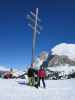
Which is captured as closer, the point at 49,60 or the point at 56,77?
the point at 56,77

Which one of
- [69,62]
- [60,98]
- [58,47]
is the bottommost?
[60,98]

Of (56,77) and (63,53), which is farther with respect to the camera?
(63,53)

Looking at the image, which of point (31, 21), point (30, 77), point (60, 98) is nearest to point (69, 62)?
point (31, 21)

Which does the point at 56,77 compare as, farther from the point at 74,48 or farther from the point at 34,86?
the point at 74,48

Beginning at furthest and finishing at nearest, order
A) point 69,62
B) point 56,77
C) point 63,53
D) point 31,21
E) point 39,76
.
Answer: point 63,53 → point 69,62 → point 56,77 → point 31,21 → point 39,76

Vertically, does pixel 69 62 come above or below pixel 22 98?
above

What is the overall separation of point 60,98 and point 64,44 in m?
56.5

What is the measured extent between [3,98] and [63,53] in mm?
53030

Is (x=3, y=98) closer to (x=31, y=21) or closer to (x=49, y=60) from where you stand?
(x=31, y=21)

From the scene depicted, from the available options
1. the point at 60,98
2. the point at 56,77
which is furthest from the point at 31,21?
the point at 60,98

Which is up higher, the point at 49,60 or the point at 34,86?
the point at 49,60

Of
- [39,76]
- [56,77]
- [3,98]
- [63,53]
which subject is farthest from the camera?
[63,53]

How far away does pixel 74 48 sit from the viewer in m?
69.0

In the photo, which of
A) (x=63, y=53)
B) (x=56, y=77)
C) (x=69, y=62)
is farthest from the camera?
(x=63, y=53)
